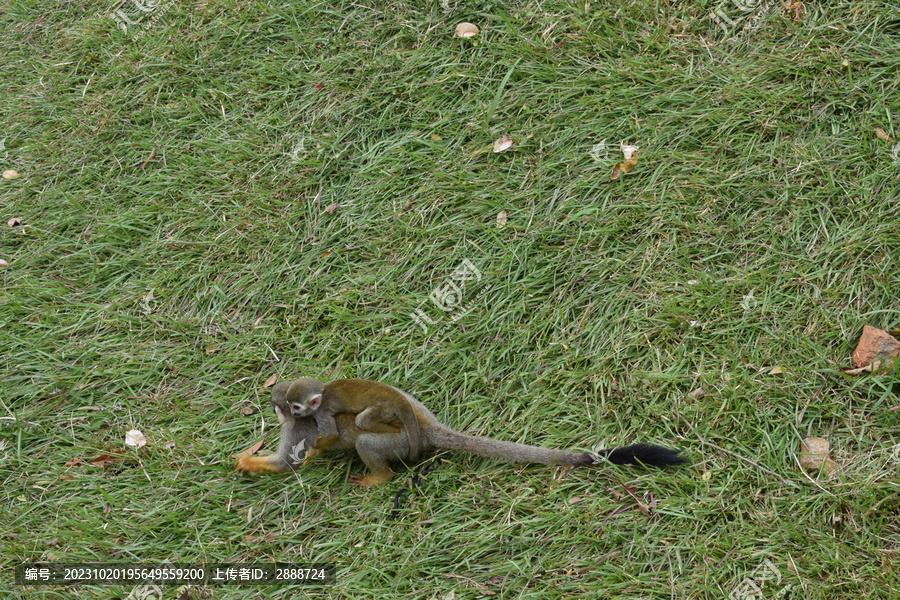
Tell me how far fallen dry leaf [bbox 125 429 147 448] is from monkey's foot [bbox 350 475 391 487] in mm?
1255

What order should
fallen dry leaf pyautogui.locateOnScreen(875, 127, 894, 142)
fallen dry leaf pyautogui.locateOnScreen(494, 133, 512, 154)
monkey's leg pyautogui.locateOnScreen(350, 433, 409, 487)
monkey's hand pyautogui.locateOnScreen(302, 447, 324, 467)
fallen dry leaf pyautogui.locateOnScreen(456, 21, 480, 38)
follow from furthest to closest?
fallen dry leaf pyautogui.locateOnScreen(456, 21, 480, 38), fallen dry leaf pyautogui.locateOnScreen(494, 133, 512, 154), fallen dry leaf pyautogui.locateOnScreen(875, 127, 894, 142), monkey's hand pyautogui.locateOnScreen(302, 447, 324, 467), monkey's leg pyautogui.locateOnScreen(350, 433, 409, 487)

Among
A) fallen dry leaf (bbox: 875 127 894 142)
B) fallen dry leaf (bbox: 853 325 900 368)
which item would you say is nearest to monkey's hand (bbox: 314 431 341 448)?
fallen dry leaf (bbox: 853 325 900 368)

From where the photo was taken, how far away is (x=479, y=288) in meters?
4.32

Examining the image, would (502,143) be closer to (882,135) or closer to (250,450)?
(882,135)

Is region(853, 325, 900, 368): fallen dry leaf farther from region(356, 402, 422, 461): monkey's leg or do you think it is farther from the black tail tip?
region(356, 402, 422, 461): monkey's leg

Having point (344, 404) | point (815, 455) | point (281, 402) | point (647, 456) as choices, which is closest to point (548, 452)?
point (647, 456)

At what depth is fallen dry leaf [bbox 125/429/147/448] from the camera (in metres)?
4.18

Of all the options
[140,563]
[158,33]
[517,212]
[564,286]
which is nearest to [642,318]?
[564,286]

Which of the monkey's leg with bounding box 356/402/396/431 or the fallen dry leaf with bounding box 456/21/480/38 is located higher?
the fallen dry leaf with bounding box 456/21/480/38

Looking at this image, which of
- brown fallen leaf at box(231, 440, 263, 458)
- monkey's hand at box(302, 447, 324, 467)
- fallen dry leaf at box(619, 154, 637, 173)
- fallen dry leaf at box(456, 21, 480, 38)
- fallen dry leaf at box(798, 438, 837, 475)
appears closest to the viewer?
fallen dry leaf at box(798, 438, 837, 475)

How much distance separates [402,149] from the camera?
200 inches

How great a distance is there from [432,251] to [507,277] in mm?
532

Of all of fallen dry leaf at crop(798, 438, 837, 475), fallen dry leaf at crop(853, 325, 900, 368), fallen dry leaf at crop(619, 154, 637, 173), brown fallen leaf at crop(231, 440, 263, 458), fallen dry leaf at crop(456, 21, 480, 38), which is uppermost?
fallen dry leaf at crop(456, 21, 480, 38)

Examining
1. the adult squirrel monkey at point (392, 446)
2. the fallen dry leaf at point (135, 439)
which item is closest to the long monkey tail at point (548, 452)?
the adult squirrel monkey at point (392, 446)
